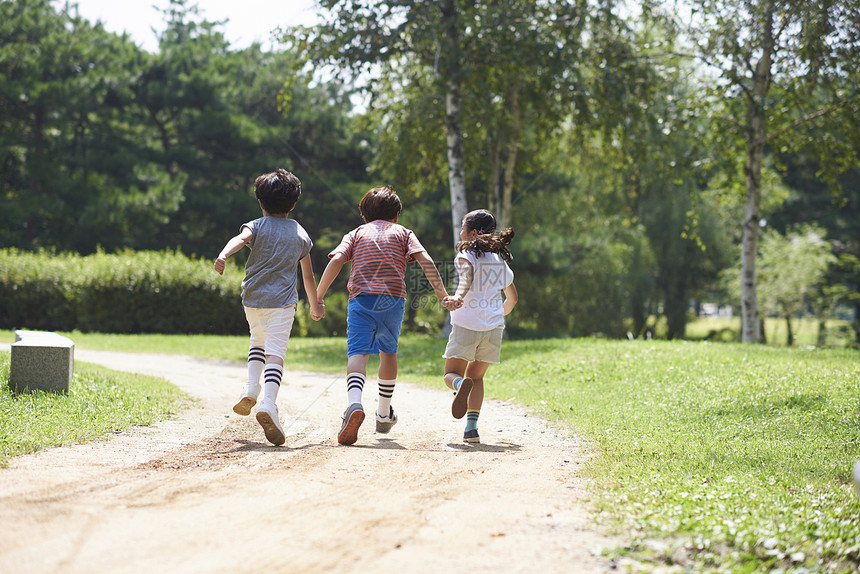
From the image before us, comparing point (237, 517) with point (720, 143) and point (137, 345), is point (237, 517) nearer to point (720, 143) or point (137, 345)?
point (137, 345)

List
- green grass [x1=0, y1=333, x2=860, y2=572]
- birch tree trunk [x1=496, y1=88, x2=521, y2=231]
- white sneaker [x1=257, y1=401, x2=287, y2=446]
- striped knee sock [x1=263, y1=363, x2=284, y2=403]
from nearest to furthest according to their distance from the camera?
green grass [x1=0, y1=333, x2=860, y2=572] < white sneaker [x1=257, y1=401, x2=287, y2=446] < striped knee sock [x1=263, y1=363, x2=284, y2=403] < birch tree trunk [x1=496, y1=88, x2=521, y2=231]

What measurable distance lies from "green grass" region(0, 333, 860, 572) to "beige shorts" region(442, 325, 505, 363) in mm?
1150

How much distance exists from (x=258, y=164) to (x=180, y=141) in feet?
14.6

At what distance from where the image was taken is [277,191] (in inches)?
236

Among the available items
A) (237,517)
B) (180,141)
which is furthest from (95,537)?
(180,141)

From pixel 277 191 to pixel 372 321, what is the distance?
4.30 ft

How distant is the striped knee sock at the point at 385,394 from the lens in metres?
6.10

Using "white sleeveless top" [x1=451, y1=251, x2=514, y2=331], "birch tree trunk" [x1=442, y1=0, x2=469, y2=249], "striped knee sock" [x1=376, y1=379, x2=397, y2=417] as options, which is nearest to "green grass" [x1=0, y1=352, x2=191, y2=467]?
"striped knee sock" [x1=376, y1=379, x2=397, y2=417]

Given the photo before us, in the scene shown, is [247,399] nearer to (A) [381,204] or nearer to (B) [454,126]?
(A) [381,204]

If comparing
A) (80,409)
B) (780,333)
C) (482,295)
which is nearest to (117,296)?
(80,409)

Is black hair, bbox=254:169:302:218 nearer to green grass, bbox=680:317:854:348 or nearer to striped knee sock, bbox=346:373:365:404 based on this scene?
striped knee sock, bbox=346:373:365:404

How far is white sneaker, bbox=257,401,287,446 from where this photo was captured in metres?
5.44

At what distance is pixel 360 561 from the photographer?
3.12 m

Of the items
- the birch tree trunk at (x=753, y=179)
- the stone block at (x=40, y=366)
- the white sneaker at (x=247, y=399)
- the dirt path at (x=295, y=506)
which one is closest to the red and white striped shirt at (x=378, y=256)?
the white sneaker at (x=247, y=399)
